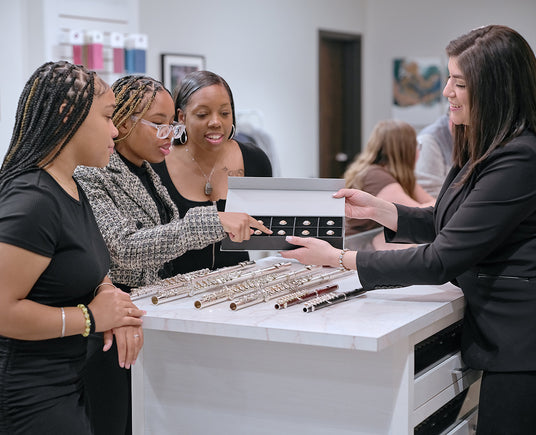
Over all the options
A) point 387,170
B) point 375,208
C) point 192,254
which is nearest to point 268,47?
point 387,170

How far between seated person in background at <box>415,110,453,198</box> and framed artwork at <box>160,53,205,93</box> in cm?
239

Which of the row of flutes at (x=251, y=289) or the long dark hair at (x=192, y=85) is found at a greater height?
the long dark hair at (x=192, y=85)

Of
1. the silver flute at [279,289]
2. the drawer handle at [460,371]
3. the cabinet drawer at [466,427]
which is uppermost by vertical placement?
the silver flute at [279,289]

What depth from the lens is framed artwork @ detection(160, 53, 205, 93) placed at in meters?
6.71

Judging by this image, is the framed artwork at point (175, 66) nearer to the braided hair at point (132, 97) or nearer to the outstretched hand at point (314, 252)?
the braided hair at point (132, 97)

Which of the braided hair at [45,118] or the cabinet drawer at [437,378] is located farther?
the cabinet drawer at [437,378]

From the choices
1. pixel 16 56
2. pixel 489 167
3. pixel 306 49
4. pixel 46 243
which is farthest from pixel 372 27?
pixel 46 243

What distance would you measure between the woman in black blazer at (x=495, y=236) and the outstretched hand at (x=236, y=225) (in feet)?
1.16

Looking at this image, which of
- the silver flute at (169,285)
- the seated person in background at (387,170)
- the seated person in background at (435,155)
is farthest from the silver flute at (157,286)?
the seated person in background at (435,155)

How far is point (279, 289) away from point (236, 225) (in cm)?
23

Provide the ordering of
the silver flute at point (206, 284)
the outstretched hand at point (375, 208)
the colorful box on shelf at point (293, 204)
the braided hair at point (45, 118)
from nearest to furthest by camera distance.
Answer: the braided hair at point (45, 118) < the silver flute at point (206, 284) < the colorful box on shelf at point (293, 204) < the outstretched hand at point (375, 208)

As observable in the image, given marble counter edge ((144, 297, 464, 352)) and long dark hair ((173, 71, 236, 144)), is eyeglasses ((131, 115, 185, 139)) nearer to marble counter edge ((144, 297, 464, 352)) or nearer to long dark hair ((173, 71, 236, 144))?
long dark hair ((173, 71, 236, 144))

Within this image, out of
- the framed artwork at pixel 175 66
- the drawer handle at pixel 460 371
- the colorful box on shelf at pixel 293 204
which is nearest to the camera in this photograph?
the drawer handle at pixel 460 371

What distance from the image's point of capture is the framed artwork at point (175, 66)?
22.0 ft
